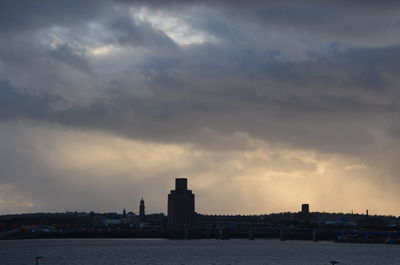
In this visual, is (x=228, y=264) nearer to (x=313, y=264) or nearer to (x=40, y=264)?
(x=313, y=264)

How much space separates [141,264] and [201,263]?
1491 cm

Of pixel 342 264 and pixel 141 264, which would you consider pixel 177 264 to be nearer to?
pixel 141 264

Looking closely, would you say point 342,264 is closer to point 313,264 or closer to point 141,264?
point 313,264

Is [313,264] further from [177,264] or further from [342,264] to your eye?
[177,264]

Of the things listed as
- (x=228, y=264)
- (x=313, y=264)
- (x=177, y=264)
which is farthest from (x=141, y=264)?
(x=313, y=264)

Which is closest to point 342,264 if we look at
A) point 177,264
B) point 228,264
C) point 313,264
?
point 313,264

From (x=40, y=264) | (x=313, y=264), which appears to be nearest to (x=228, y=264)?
(x=313, y=264)

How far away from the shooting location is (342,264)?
637 ft

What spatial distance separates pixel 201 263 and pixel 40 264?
1575 inches

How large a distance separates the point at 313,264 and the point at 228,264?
71.0 feet

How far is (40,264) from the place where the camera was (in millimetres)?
199500

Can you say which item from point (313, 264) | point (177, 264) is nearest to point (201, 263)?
point (177, 264)

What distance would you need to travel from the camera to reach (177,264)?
19575 centimetres

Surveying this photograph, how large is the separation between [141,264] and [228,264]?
21.9 metres
